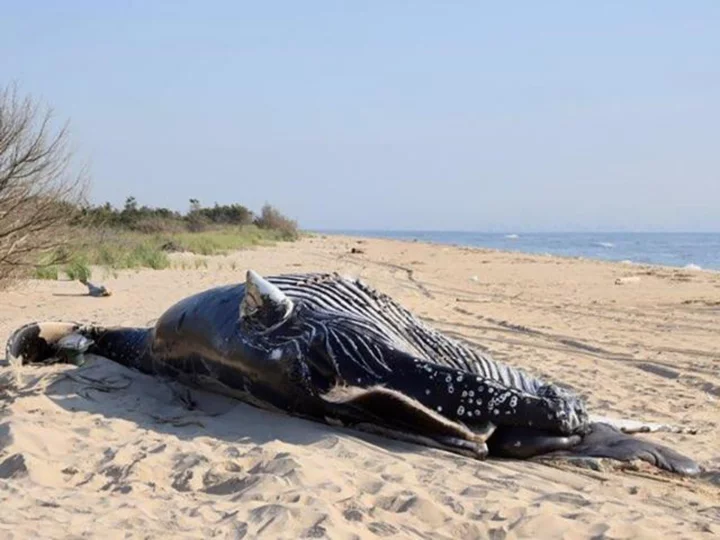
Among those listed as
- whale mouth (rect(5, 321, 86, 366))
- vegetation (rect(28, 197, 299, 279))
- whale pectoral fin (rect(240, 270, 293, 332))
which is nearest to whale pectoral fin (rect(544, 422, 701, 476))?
whale pectoral fin (rect(240, 270, 293, 332))

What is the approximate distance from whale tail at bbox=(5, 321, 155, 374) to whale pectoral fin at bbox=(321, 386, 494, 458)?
243cm

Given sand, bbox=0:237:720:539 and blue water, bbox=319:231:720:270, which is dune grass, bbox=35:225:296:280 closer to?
sand, bbox=0:237:720:539

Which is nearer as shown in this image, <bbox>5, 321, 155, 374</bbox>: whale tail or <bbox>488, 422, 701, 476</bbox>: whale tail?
<bbox>488, 422, 701, 476</bbox>: whale tail

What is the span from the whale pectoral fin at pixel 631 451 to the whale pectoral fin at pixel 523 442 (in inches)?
3.0

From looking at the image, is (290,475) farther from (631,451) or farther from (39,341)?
(39,341)

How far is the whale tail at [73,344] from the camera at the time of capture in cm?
733

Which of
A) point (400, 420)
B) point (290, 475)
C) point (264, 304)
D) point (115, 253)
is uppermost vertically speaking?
point (264, 304)

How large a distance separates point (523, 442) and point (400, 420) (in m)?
0.72

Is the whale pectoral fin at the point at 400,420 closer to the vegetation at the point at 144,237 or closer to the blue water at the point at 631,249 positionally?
the vegetation at the point at 144,237

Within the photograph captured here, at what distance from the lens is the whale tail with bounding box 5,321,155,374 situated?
288 inches

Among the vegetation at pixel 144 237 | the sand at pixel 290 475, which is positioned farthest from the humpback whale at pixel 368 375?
the vegetation at pixel 144 237

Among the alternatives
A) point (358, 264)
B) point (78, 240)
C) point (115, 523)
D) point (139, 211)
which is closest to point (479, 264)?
point (358, 264)

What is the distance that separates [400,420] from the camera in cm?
524

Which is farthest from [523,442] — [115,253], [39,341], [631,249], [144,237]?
[631,249]
